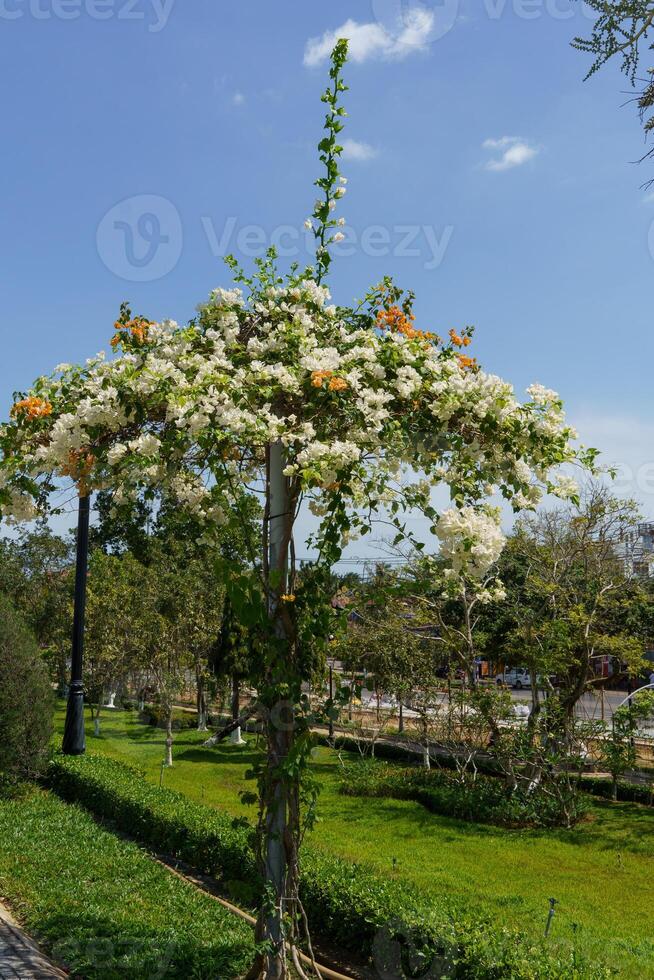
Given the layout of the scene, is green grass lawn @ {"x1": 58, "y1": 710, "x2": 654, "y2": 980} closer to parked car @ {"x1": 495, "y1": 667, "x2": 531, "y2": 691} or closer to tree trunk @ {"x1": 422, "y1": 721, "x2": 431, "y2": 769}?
tree trunk @ {"x1": 422, "y1": 721, "x2": 431, "y2": 769}

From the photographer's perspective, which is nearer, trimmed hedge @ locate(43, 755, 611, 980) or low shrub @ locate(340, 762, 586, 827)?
trimmed hedge @ locate(43, 755, 611, 980)

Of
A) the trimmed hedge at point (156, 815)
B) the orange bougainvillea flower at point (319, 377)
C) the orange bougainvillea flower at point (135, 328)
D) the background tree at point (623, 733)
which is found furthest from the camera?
the background tree at point (623, 733)

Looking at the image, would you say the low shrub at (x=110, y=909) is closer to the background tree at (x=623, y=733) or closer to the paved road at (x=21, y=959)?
the paved road at (x=21, y=959)

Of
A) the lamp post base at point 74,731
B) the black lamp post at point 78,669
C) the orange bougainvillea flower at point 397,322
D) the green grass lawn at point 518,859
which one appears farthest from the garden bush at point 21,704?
the orange bougainvillea flower at point 397,322

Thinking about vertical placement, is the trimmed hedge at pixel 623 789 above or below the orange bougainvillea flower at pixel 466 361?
below

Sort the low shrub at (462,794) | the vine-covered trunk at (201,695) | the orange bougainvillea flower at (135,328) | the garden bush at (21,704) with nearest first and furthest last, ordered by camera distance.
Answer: the orange bougainvillea flower at (135,328)
the garden bush at (21,704)
the low shrub at (462,794)
the vine-covered trunk at (201,695)

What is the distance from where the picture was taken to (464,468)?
457cm

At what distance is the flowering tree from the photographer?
4117 mm

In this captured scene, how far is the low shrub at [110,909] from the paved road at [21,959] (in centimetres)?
9

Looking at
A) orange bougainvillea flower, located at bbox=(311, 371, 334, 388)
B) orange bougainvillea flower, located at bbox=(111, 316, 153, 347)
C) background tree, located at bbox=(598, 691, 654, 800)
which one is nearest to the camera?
orange bougainvillea flower, located at bbox=(311, 371, 334, 388)

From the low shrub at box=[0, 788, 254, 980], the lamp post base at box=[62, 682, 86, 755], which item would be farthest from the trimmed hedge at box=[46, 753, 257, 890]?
the low shrub at box=[0, 788, 254, 980]

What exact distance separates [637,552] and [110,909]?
9.63m

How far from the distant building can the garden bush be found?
8.63 metres

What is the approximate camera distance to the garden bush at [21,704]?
9.72 m
